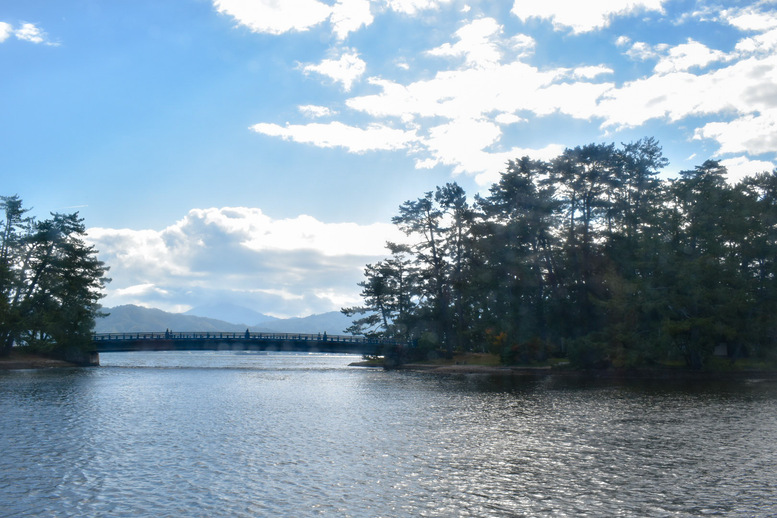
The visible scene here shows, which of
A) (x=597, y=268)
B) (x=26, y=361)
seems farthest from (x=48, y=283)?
(x=597, y=268)

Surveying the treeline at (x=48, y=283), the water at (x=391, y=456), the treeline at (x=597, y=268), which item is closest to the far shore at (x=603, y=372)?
the treeline at (x=597, y=268)

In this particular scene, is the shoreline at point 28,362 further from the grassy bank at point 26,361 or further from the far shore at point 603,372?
the far shore at point 603,372

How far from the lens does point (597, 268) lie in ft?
253

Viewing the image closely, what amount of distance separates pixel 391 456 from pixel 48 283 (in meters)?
A: 85.9

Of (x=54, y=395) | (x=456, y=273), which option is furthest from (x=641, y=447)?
(x=456, y=273)

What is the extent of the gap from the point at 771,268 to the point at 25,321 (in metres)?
96.7

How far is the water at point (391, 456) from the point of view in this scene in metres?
18.3

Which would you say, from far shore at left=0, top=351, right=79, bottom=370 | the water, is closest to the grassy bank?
far shore at left=0, top=351, right=79, bottom=370

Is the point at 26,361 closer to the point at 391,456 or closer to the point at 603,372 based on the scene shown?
the point at 603,372

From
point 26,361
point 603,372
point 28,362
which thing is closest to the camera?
point 603,372

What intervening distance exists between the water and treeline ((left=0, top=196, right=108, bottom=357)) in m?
45.5

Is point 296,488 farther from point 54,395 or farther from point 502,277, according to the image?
point 502,277

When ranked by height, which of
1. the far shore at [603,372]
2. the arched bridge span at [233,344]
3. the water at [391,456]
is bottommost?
the far shore at [603,372]

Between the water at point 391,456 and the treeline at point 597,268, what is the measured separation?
18983 mm
